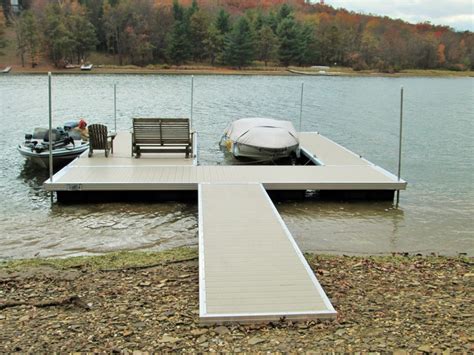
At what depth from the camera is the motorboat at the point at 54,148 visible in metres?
13.3

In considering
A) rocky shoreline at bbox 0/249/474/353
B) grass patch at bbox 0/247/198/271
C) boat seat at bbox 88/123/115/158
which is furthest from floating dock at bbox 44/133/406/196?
rocky shoreline at bbox 0/249/474/353

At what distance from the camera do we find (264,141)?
46.8ft

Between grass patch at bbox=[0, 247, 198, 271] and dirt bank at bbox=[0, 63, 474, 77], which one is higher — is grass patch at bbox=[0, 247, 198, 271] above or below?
below

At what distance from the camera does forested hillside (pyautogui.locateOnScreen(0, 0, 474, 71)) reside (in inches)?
3066

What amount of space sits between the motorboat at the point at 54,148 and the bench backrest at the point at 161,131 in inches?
72.4

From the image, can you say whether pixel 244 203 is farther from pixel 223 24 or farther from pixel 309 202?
pixel 223 24

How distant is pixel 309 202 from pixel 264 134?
3.75 m

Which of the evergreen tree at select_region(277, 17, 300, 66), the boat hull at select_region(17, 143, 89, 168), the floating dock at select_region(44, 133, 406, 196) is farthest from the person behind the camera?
the evergreen tree at select_region(277, 17, 300, 66)

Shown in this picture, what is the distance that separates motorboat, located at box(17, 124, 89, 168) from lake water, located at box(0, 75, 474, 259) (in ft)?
1.70

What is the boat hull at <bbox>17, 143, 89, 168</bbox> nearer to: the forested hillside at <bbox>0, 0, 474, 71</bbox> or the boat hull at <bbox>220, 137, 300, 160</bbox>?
the boat hull at <bbox>220, 137, 300, 160</bbox>

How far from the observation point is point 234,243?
722 cm

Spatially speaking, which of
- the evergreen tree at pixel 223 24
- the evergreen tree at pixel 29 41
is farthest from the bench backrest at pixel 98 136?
the evergreen tree at pixel 223 24

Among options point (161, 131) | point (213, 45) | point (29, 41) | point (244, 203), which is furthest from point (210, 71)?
point (244, 203)

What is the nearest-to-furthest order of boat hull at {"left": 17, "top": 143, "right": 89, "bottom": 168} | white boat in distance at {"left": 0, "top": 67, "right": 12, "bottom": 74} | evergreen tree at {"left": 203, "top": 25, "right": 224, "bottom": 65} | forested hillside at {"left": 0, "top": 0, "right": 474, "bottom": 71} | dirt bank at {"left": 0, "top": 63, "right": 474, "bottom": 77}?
boat hull at {"left": 17, "top": 143, "right": 89, "bottom": 168}
white boat in distance at {"left": 0, "top": 67, "right": 12, "bottom": 74}
dirt bank at {"left": 0, "top": 63, "right": 474, "bottom": 77}
forested hillside at {"left": 0, "top": 0, "right": 474, "bottom": 71}
evergreen tree at {"left": 203, "top": 25, "right": 224, "bottom": 65}
